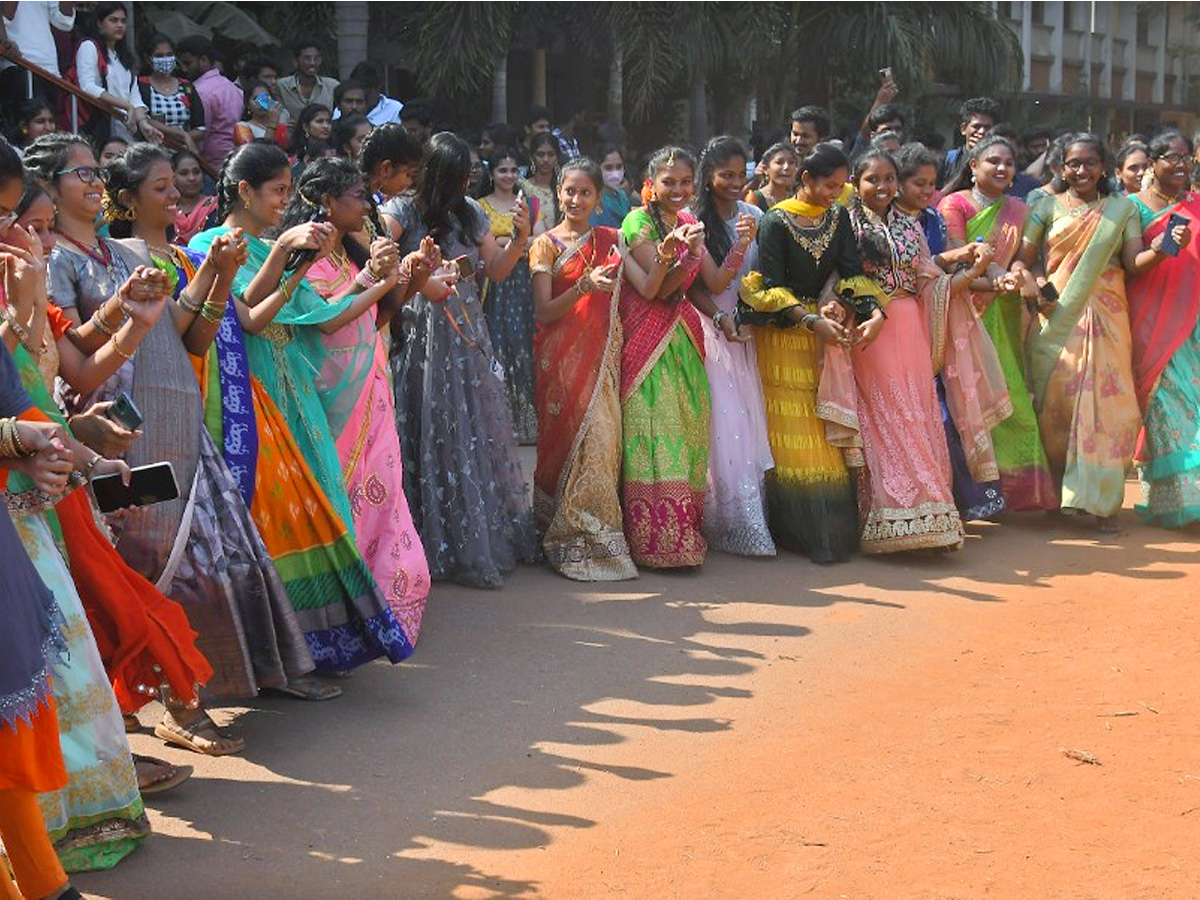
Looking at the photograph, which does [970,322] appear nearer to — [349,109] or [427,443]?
[427,443]

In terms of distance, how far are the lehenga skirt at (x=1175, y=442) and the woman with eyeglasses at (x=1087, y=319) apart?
15 cm

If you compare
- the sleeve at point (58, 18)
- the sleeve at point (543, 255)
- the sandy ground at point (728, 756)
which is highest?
the sleeve at point (58, 18)

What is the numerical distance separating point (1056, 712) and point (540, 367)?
3090 millimetres

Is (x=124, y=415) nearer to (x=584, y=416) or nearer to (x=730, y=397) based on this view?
(x=584, y=416)

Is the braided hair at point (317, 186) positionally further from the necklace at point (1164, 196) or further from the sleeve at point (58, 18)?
the sleeve at point (58, 18)

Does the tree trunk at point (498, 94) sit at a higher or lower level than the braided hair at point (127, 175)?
higher

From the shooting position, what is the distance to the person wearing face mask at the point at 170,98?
1102 centimetres

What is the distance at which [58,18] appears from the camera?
10.5 m

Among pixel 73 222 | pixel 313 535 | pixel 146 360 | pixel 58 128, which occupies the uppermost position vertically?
pixel 58 128

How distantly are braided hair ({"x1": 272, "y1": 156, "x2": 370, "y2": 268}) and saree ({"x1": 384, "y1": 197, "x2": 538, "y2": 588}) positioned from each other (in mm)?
1202

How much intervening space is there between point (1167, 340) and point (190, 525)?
546 centimetres

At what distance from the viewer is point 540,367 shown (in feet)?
24.8

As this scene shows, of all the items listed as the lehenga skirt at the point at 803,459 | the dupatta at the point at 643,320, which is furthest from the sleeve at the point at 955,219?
the dupatta at the point at 643,320

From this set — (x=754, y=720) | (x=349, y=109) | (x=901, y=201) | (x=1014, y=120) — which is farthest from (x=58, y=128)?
(x=1014, y=120)
